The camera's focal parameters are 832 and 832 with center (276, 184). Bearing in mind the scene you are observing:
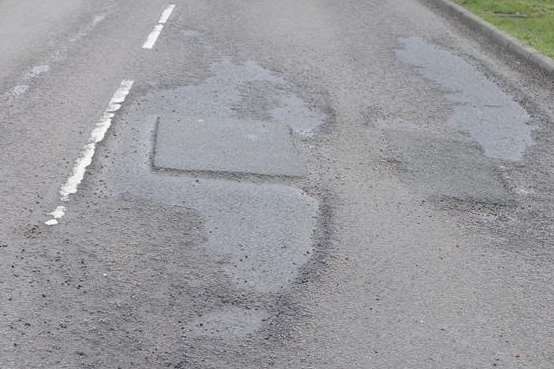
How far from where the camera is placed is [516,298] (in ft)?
17.3

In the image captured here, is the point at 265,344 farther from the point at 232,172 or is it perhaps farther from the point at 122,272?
the point at 232,172

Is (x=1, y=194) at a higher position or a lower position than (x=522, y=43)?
higher

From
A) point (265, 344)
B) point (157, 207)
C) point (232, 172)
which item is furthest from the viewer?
point (232, 172)

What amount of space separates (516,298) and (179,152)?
127 inches

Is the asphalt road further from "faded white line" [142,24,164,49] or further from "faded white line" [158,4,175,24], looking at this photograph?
"faded white line" [158,4,175,24]

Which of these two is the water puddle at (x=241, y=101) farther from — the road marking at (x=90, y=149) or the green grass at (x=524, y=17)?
the green grass at (x=524, y=17)

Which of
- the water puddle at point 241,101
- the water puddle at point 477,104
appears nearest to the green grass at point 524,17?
the water puddle at point 477,104

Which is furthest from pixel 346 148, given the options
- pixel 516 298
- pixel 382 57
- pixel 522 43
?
pixel 522 43

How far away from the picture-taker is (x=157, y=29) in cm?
1259

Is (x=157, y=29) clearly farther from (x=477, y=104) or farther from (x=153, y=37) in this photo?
(x=477, y=104)

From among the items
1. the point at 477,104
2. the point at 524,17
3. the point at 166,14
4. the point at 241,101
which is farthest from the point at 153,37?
the point at 524,17

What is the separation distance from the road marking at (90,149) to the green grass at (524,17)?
6100mm

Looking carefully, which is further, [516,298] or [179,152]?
[179,152]

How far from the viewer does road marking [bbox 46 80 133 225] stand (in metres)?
6.14
